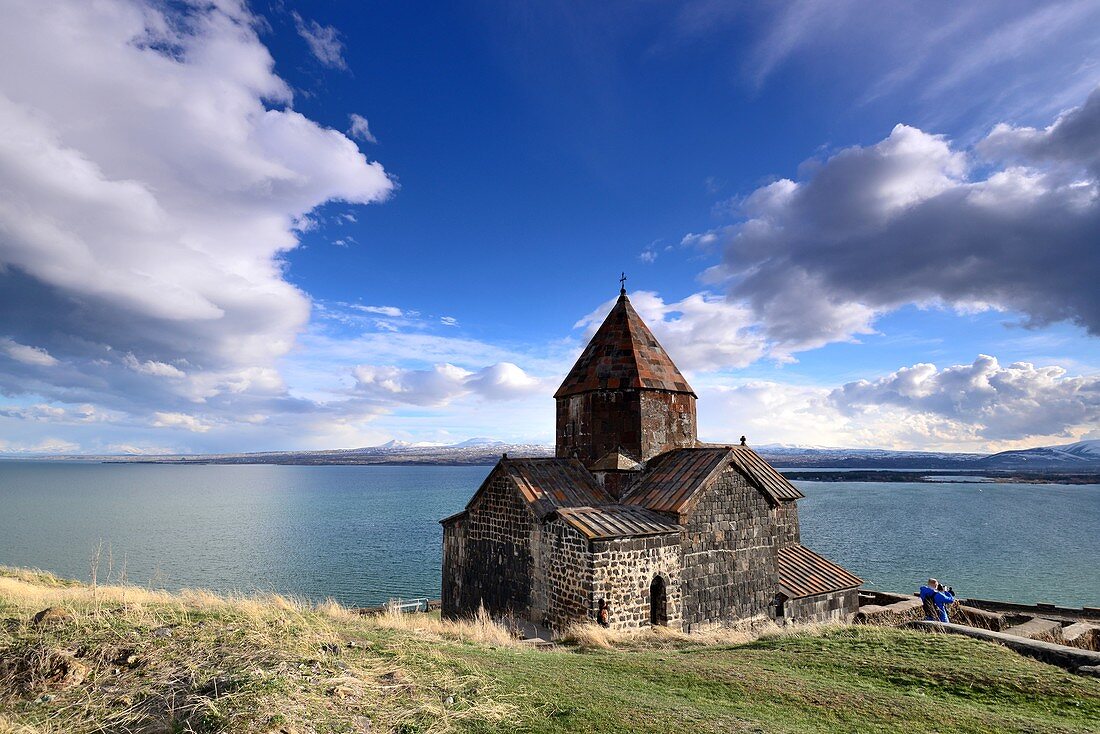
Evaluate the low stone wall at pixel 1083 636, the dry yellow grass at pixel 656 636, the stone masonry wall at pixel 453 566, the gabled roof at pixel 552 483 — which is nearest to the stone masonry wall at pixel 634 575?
the dry yellow grass at pixel 656 636

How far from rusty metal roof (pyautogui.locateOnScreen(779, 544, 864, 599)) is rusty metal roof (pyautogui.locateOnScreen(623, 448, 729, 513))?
151 inches

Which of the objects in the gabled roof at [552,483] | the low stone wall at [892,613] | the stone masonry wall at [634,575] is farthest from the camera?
the low stone wall at [892,613]

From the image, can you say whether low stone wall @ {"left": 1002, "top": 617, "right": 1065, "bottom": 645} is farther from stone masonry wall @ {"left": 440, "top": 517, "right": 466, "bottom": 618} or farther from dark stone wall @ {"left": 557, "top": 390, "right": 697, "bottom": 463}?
stone masonry wall @ {"left": 440, "top": 517, "right": 466, "bottom": 618}

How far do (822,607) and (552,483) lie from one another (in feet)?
26.3

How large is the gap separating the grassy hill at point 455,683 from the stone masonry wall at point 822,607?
17.4 feet

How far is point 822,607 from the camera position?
15039 millimetres

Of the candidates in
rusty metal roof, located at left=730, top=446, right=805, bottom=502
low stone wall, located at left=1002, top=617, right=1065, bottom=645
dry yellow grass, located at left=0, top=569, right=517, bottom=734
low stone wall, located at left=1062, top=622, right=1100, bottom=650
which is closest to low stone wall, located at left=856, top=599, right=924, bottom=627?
low stone wall, located at left=1002, top=617, right=1065, bottom=645

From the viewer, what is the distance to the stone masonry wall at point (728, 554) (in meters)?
12.7

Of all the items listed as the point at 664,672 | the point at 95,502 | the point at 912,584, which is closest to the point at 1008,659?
the point at 664,672

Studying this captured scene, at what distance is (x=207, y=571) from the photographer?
33.4 m

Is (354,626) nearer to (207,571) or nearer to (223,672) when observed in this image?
(223,672)

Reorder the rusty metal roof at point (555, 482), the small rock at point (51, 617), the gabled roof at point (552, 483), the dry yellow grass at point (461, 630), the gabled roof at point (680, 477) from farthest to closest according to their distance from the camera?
the rusty metal roof at point (555, 482)
the gabled roof at point (552, 483)
the gabled roof at point (680, 477)
the dry yellow grass at point (461, 630)
the small rock at point (51, 617)

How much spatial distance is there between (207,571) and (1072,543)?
6337 cm

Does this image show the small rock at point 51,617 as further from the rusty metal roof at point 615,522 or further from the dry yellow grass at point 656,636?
the rusty metal roof at point 615,522
